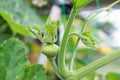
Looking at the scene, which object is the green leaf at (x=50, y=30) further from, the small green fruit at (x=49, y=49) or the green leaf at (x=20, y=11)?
the green leaf at (x=20, y=11)

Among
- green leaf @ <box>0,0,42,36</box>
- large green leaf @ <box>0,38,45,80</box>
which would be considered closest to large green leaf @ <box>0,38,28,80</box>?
large green leaf @ <box>0,38,45,80</box>

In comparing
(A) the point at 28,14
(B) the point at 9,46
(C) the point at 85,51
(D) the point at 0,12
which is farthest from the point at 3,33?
(B) the point at 9,46

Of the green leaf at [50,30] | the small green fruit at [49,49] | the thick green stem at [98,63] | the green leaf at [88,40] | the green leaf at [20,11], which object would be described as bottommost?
the green leaf at [20,11]

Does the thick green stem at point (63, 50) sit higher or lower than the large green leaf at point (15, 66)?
higher

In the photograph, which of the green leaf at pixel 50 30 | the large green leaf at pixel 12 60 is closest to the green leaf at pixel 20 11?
the large green leaf at pixel 12 60

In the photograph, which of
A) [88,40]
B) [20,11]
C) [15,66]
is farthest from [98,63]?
[20,11]

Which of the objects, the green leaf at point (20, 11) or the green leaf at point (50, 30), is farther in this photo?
the green leaf at point (20, 11)

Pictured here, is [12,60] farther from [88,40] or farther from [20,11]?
[20,11]
